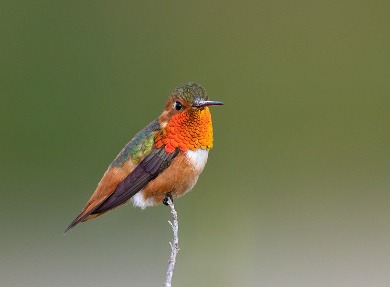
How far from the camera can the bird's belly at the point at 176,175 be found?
1934 millimetres

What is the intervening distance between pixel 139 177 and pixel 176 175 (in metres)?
0.10

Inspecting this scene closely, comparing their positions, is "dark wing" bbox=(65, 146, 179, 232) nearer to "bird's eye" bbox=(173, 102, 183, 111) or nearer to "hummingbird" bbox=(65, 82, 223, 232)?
"hummingbird" bbox=(65, 82, 223, 232)

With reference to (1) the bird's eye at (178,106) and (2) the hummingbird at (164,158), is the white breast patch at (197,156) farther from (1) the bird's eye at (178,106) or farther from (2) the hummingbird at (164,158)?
(1) the bird's eye at (178,106)

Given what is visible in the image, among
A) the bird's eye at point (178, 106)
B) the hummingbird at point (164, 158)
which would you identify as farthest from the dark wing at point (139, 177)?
the bird's eye at point (178, 106)

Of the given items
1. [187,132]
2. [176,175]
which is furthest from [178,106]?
[176,175]

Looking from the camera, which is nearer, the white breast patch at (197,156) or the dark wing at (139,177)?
the dark wing at (139,177)

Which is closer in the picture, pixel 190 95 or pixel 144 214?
pixel 190 95

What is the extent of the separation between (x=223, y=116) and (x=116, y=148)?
62 cm

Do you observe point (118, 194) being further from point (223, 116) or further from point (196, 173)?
point (223, 116)

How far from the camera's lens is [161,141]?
6.29ft

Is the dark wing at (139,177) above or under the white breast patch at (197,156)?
under

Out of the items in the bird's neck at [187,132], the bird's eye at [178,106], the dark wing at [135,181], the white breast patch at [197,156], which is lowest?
the dark wing at [135,181]

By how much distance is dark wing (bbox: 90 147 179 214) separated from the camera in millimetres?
1810

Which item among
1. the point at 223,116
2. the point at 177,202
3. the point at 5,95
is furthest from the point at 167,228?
the point at 5,95
